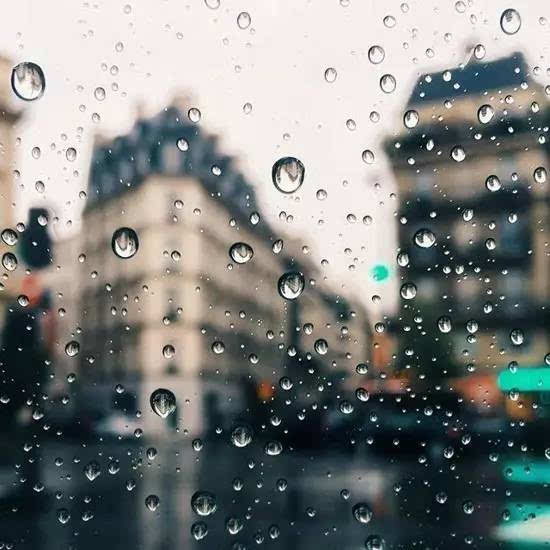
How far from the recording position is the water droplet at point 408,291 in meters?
1.02

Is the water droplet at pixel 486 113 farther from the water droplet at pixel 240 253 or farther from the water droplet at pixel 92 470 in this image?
the water droplet at pixel 92 470

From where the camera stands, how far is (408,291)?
1021mm

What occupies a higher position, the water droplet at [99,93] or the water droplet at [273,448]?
the water droplet at [99,93]

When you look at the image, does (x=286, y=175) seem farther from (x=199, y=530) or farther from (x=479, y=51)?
(x=199, y=530)

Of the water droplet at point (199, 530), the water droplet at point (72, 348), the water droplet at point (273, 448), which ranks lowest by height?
the water droplet at point (199, 530)

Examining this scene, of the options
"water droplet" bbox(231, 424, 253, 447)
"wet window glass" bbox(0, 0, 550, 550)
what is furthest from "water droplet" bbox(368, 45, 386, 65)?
"water droplet" bbox(231, 424, 253, 447)

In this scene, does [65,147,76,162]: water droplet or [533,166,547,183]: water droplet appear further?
[533,166,547,183]: water droplet

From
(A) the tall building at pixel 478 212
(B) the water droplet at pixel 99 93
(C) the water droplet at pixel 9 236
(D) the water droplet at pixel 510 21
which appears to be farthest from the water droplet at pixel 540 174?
(C) the water droplet at pixel 9 236

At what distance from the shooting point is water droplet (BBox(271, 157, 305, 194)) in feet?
3.18

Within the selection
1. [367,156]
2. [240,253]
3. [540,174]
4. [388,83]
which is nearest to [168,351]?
[240,253]

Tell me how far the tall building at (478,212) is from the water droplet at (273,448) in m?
0.23

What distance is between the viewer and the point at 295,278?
3.22 feet

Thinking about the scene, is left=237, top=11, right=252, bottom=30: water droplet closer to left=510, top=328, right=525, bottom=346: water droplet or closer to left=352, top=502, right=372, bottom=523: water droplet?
left=510, top=328, right=525, bottom=346: water droplet

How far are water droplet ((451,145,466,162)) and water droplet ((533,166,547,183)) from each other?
12 centimetres
